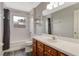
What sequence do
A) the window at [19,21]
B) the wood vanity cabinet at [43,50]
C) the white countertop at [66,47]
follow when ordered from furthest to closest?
the window at [19,21] < the wood vanity cabinet at [43,50] < the white countertop at [66,47]

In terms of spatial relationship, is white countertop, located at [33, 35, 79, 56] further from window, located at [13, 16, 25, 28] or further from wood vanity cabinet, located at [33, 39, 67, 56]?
window, located at [13, 16, 25, 28]

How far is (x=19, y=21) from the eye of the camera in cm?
132

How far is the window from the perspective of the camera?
129cm

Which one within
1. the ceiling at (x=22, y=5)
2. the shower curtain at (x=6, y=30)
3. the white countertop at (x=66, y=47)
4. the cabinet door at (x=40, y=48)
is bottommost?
the cabinet door at (x=40, y=48)

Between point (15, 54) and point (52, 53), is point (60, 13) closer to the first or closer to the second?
point (52, 53)

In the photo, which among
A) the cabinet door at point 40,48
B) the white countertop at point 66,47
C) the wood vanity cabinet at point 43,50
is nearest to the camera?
the white countertop at point 66,47

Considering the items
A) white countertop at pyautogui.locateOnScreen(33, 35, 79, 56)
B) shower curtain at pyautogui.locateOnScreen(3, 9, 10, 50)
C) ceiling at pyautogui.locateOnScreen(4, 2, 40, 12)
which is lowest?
white countertop at pyautogui.locateOnScreen(33, 35, 79, 56)

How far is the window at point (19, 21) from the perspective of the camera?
1.29 meters

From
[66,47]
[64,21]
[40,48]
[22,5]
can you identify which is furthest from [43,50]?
[22,5]

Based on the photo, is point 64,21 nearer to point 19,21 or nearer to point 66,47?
point 66,47

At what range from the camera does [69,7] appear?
1.34 metres

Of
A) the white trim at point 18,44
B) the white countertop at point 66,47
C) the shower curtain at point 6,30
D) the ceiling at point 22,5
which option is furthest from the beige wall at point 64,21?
the shower curtain at point 6,30

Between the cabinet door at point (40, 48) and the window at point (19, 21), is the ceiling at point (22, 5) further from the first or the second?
the cabinet door at point (40, 48)

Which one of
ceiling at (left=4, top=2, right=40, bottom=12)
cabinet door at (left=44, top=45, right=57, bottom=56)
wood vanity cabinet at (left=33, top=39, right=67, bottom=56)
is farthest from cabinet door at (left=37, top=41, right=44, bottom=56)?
ceiling at (left=4, top=2, right=40, bottom=12)
